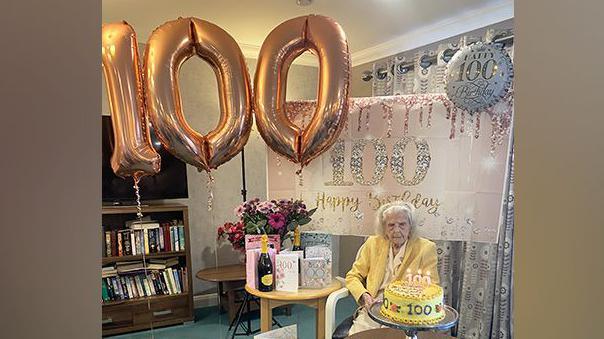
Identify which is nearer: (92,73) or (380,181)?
(92,73)

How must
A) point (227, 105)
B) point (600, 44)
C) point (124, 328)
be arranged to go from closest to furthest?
point (600, 44) → point (227, 105) → point (124, 328)

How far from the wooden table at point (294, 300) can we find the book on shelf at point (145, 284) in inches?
52.1

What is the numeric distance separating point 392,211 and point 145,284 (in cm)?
216

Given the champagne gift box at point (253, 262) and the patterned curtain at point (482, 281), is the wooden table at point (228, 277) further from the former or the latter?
the patterned curtain at point (482, 281)

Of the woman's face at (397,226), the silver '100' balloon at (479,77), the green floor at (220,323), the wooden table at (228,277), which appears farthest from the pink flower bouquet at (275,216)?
the silver '100' balloon at (479,77)

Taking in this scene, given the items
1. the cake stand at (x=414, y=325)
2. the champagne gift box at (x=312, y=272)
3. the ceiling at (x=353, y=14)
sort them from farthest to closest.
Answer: the ceiling at (x=353, y=14), the champagne gift box at (x=312, y=272), the cake stand at (x=414, y=325)

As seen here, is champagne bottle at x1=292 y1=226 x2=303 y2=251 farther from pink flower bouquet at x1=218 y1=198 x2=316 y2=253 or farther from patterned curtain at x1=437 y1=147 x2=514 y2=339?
patterned curtain at x1=437 y1=147 x2=514 y2=339

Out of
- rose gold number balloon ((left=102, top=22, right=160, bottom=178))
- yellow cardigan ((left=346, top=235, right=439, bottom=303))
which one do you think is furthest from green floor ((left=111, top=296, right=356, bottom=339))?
rose gold number balloon ((left=102, top=22, right=160, bottom=178))

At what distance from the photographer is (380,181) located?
2531mm

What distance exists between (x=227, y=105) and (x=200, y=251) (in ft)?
9.27

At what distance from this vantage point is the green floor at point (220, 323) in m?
2.92

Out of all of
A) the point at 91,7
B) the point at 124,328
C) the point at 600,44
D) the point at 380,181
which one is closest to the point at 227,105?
the point at 91,7

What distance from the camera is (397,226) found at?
2.54 meters

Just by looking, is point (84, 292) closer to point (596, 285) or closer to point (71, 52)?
point (71, 52)
